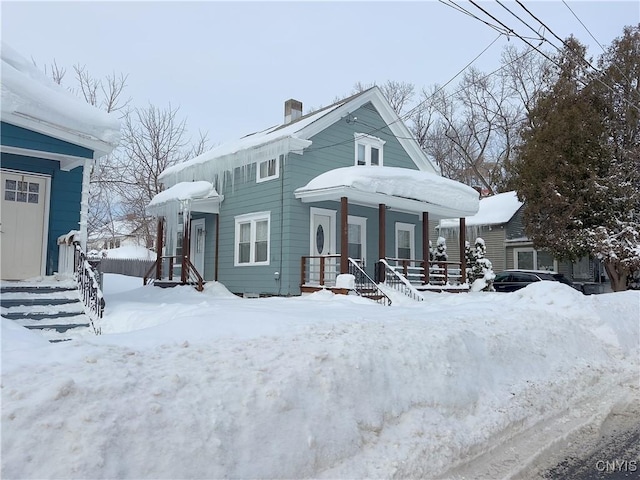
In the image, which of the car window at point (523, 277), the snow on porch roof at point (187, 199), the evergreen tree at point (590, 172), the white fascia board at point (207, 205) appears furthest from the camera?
the car window at point (523, 277)

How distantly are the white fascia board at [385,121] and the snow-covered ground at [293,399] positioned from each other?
9125 mm

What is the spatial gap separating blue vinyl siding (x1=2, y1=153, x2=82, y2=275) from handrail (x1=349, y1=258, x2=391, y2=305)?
6.46 m

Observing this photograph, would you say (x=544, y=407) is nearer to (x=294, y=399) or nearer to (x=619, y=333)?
(x=294, y=399)

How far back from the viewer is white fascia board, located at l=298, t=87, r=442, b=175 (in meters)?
14.8

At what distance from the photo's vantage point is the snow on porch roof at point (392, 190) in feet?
41.1

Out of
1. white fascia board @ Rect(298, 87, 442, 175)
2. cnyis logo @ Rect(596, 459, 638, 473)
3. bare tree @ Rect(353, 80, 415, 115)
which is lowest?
cnyis logo @ Rect(596, 459, 638, 473)

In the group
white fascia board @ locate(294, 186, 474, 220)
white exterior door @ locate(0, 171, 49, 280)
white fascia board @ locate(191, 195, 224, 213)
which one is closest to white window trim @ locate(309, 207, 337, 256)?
white fascia board @ locate(294, 186, 474, 220)

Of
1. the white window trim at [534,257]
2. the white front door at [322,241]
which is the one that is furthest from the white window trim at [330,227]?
the white window trim at [534,257]

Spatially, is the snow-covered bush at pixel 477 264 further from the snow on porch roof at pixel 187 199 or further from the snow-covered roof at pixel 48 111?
the snow-covered roof at pixel 48 111

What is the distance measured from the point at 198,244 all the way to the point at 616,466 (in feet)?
49.0

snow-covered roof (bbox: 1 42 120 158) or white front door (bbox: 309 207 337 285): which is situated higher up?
snow-covered roof (bbox: 1 42 120 158)

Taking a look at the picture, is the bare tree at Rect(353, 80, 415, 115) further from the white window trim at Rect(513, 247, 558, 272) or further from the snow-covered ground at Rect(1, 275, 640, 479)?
the snow-covered ground at Rect(1, 275, 640, 479)

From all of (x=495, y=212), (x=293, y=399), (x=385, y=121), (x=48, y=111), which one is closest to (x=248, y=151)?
(x=385, y=121)

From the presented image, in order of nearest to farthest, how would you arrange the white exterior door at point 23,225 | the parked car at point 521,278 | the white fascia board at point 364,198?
the white exterior door at point 23,225
the white fascia board at point 364,198
the parked car at point 521,278
